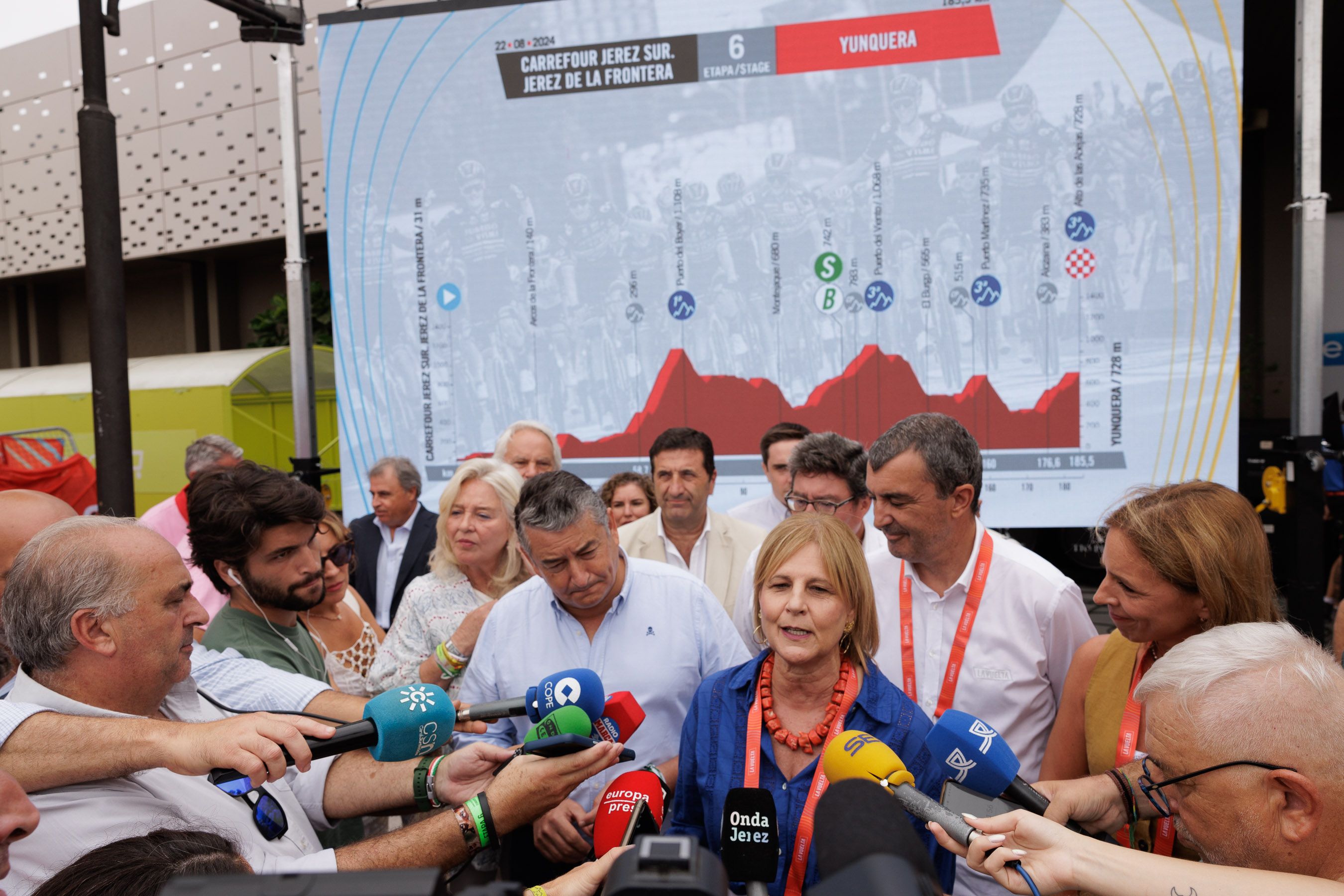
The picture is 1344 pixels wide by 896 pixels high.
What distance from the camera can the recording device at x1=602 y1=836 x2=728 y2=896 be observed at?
0.59m

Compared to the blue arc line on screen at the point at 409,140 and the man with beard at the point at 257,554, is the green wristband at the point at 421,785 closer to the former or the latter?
the man with beard at the point at 257,554

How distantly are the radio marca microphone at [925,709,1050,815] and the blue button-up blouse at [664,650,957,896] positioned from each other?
333mm

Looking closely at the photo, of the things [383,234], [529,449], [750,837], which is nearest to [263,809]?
[750,837]

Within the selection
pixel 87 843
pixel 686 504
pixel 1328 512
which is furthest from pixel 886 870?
pixel 1328 512

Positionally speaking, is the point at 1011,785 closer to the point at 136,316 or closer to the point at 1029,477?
the point at 1029,477

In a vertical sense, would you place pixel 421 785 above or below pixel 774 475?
below

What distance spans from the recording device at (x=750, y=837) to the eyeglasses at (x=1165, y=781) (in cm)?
68

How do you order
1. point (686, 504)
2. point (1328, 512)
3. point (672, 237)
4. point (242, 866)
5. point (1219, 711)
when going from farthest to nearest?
1. point (1328, 512)
2. point (672, 237)
3. point (686, 504)
4. point (1219, 711)
5. point (242, 866)

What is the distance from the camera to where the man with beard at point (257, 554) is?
88.8 inches

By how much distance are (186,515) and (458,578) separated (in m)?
1.07

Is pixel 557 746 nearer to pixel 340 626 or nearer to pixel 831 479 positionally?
pixel 340 626

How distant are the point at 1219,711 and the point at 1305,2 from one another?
4.29 m

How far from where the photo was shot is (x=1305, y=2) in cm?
403

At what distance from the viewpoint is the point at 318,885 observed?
1.78ft
